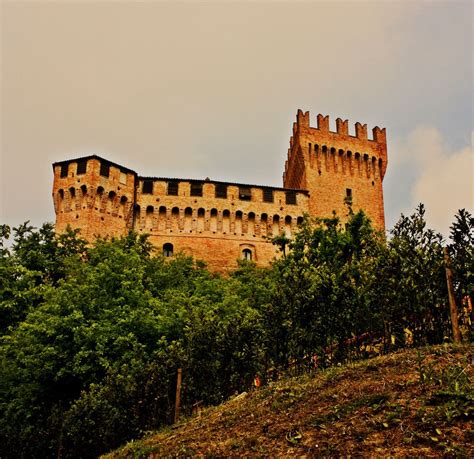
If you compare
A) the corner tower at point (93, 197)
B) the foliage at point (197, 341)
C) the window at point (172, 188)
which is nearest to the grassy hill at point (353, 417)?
the foliage at point (197, 341)

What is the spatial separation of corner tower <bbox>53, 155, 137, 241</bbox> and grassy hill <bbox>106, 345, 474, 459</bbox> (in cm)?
2847

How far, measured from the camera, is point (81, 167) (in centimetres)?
4009

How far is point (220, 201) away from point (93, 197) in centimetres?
934

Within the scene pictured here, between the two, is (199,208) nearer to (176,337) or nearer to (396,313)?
(176,337)

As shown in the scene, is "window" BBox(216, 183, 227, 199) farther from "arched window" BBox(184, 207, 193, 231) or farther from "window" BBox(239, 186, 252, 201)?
"arched window" BBox(184, 207, 193, 231)

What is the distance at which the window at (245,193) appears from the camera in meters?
43.8

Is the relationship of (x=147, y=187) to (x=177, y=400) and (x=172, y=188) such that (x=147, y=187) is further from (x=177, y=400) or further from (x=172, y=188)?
(x=177, y=400)

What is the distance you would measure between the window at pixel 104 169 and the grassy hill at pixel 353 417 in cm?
3062

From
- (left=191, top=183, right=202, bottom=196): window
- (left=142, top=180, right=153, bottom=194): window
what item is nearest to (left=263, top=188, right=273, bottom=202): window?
(left=191, top=183, right=202, bottom=196): window

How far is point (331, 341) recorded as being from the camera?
548 inches

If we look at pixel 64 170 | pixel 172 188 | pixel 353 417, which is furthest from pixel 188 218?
pixel 353 417

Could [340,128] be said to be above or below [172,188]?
above

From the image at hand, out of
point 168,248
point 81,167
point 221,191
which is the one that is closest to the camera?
point 81,167

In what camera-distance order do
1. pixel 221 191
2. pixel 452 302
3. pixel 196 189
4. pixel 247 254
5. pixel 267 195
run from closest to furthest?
pixel 452 302 → pixel 247 254 → pixel 196 189 → pixel 221 191 → pixel 267 195
